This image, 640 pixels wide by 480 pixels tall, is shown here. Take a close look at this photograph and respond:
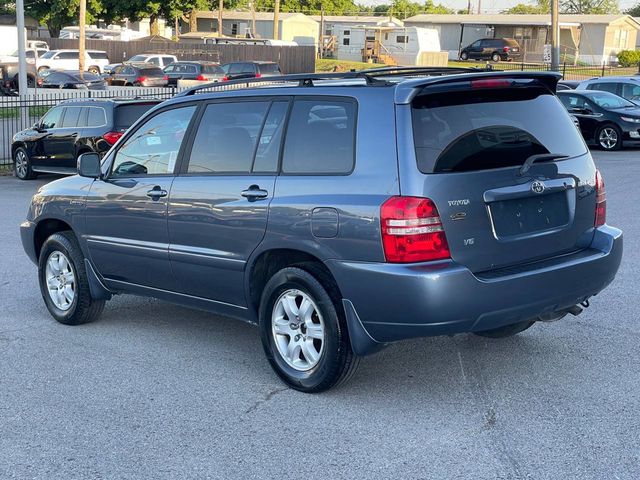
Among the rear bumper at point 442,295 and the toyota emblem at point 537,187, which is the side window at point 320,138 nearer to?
the rear bumper at point 442,295

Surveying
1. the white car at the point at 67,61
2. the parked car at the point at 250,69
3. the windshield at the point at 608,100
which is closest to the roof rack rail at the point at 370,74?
the windshield at the point at 608,100

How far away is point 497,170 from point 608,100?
18.8m

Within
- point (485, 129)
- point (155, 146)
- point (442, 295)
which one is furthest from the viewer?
point (155, 146)

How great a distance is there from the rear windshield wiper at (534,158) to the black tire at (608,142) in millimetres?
17755

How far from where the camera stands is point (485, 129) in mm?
5375

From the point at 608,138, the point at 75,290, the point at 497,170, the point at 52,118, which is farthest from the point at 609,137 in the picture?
the point at 497,170

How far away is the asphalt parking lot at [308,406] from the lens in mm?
4645

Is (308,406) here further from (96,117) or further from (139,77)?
(139,77)

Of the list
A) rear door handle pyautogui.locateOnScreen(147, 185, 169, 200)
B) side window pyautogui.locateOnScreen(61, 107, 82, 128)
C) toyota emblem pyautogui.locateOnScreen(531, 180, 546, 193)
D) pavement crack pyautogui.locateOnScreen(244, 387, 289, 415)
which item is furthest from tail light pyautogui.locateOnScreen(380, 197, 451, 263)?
side window pyautogui.locateOnScreen(61, 107, 82, 128)

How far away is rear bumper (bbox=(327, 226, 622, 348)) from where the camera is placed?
500cm

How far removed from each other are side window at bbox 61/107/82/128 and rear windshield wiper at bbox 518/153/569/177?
13.4 meters

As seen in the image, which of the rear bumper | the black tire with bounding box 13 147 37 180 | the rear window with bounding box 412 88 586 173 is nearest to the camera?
the rear bumper

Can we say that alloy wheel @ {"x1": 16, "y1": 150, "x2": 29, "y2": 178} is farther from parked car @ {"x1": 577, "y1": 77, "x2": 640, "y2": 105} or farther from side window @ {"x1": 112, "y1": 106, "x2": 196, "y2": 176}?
parked car @ {"x1": 577, "y1": 77, "x2": 640, "y2": 105}

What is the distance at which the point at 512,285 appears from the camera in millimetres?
5215
